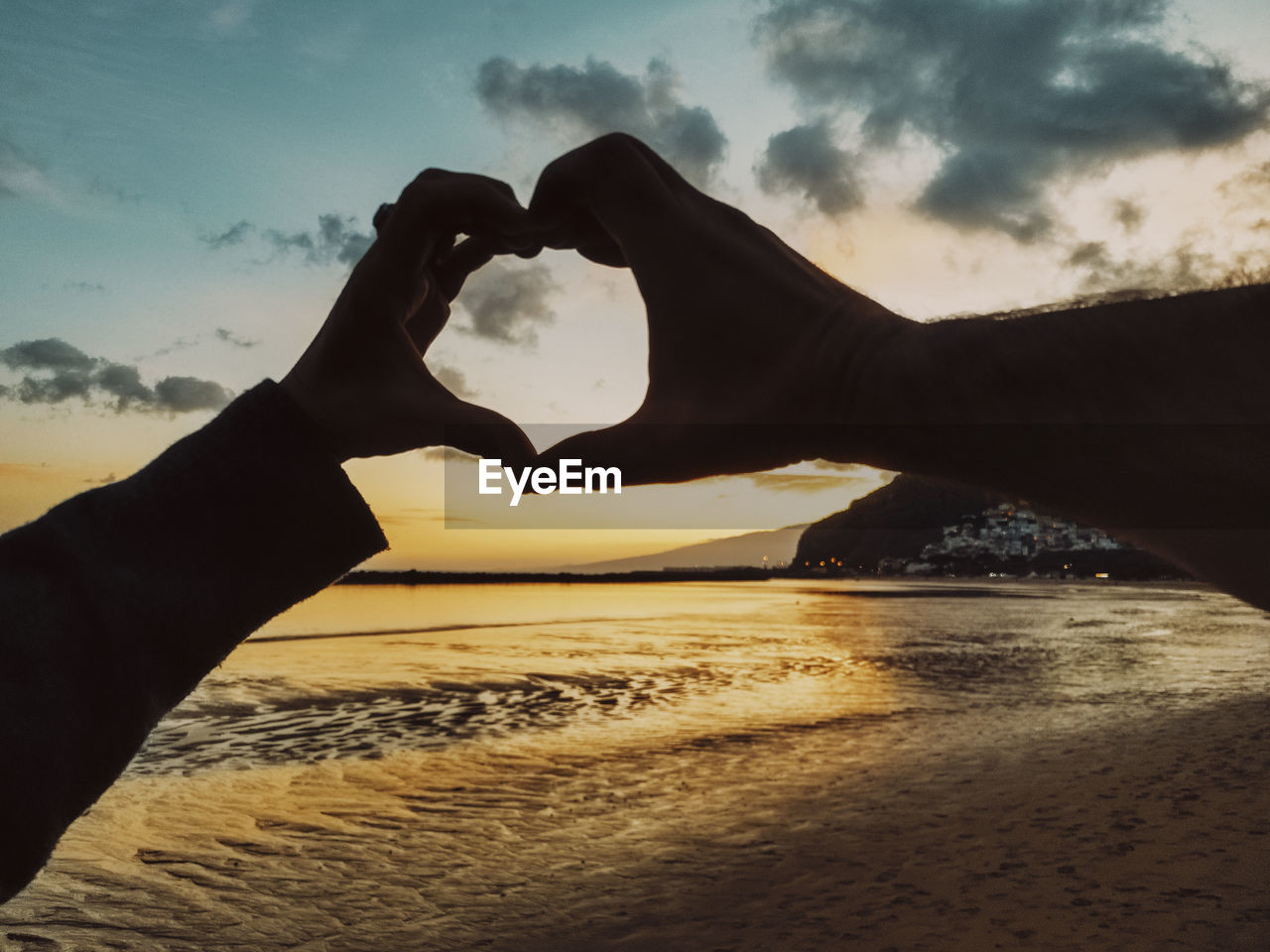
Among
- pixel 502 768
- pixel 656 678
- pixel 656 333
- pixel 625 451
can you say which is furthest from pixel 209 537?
pixel 656 678

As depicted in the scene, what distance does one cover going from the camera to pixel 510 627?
1947 centimetres

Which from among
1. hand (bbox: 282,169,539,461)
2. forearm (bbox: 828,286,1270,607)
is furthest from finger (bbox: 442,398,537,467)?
forearm (bbox: 828,286,1270,607)

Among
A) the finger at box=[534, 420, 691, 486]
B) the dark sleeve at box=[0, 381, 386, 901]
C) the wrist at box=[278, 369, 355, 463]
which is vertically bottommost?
the dark sleeve at box=[0, 381, 386, 901]

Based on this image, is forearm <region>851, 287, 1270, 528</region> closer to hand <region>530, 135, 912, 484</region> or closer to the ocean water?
hand <region>530, 135, 912, 484</region>

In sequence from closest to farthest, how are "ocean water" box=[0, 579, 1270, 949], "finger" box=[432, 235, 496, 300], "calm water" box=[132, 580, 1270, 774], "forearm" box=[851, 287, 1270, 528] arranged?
"forearm" box=[851, 287, 1270, 528]
"finger" box=[432, 235, 496, 300]
"ocean water" box=[0, 579, 1270, 949]
"calm water" box=[132, 580, 1270, 774]

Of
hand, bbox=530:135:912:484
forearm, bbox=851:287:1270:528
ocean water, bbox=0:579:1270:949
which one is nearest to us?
forearm, bbox=851:287:1270:528

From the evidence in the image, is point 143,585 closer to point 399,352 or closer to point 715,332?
point 399,352

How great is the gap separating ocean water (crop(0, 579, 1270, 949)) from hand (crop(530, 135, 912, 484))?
276 centimetres

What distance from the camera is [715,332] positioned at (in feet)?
3.67

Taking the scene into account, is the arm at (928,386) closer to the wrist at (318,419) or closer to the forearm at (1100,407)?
the forearm at (1100,407)

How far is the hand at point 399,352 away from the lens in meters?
1.17

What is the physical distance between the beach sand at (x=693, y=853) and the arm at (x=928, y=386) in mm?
2644

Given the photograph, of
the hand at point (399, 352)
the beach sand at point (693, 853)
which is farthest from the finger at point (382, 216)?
the beach sand at point (693, 853)

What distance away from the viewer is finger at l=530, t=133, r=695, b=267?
3.89ft
